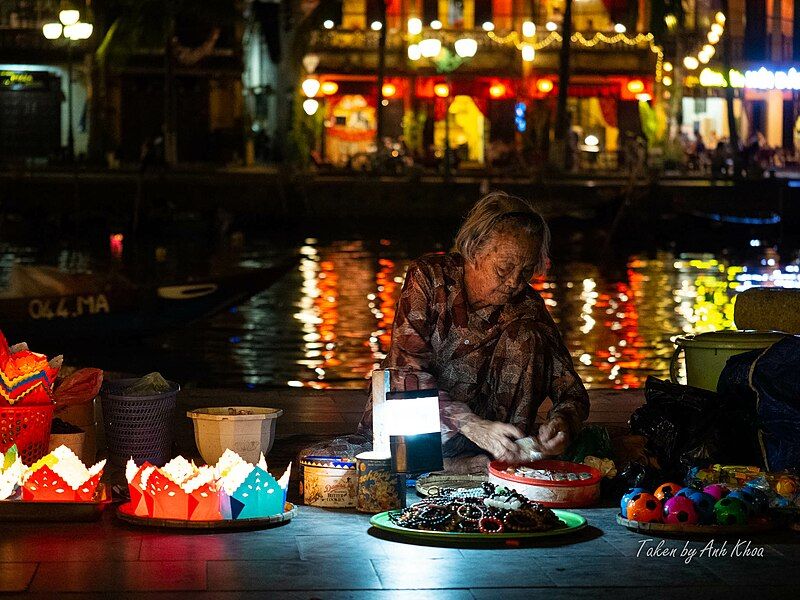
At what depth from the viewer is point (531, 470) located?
5496 millimetres

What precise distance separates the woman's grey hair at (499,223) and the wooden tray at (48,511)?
1.78 meters

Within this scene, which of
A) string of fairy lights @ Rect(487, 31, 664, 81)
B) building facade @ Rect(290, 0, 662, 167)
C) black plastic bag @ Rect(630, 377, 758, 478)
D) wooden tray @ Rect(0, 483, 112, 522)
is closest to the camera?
wooden tray @ Rect(0, 483, 112, 522)

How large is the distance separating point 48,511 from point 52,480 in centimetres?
11

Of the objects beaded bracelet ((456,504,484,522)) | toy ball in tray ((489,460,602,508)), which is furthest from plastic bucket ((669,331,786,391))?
beaded bracelet ((456,504,484,522))

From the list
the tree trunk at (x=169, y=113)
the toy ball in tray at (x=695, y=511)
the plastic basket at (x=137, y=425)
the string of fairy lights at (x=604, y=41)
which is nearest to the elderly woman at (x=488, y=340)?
the toy ball in tray at (x=695, y=511)

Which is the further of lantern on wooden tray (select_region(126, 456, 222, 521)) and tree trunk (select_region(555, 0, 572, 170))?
tree trunk (select_region(555, 0, 572, 170))

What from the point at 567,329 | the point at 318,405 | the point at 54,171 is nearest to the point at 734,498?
the point at 318,405

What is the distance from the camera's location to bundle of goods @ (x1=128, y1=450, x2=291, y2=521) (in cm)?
505

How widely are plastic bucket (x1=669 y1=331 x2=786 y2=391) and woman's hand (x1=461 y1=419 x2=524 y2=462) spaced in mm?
1424

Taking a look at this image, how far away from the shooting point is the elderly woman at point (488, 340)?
5.81 m

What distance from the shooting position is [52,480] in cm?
519

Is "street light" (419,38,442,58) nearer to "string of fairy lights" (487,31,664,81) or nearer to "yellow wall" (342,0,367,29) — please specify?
"string of fairy lights" (487,31,664,81)

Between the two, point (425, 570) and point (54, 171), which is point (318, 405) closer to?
point (425, 570)

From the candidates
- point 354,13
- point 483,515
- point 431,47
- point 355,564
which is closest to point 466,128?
point 354,13
